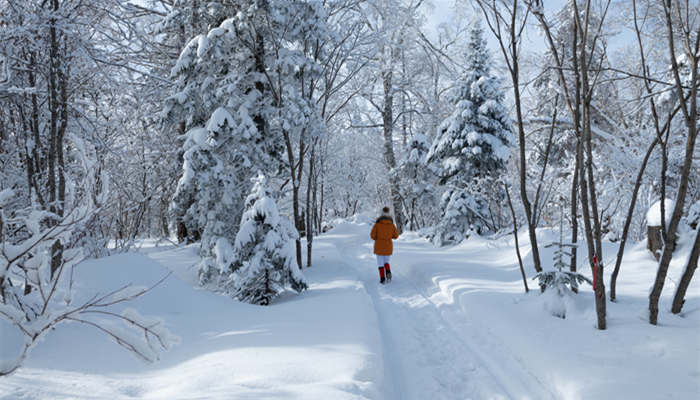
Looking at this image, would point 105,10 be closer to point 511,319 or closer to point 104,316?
point 104,316

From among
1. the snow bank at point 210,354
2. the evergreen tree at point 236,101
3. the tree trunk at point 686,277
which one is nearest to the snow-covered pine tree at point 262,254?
the snow bank at point 210,354

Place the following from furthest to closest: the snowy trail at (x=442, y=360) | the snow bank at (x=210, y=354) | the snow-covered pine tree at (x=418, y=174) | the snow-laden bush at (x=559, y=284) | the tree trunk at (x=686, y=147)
A: the snow-covered pine tree at (x=418, y=174)
the snow-laden bush at (x=559, y=284)
the snowy trail at (x=442, y=360)
the tree trunk at (x=686, y=147)
the snow bank at (x=210, y=354)

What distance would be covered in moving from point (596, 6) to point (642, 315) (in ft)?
10.7

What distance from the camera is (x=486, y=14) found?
15.9 ft

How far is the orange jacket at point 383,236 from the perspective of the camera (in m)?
8.58

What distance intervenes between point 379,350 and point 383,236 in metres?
4.83

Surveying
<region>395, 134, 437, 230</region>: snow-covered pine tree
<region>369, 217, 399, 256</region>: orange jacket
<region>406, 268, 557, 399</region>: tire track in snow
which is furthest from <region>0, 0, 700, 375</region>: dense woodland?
<region>395, 134, 437, 230</region>: snow-covered pine tree

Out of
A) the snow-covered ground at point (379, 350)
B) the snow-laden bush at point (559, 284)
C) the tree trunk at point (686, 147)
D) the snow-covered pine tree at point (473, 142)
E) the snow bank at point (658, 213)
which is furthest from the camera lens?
the snow-covered pine tree at point (473, 142)

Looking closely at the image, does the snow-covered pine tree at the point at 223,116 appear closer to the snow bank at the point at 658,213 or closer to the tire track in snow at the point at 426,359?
the tire track in snow at the point at 426,359

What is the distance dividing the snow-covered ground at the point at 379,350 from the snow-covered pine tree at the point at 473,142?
286 inches

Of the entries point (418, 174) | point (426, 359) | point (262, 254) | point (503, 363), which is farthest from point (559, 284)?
point (418, 174)

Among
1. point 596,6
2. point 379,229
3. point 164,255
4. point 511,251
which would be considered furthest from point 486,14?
point 164,255

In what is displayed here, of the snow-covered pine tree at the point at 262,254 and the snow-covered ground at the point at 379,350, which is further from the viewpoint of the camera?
the snow-covered pine tree at the point at 262,254

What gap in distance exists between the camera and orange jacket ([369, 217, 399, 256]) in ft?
28.1
